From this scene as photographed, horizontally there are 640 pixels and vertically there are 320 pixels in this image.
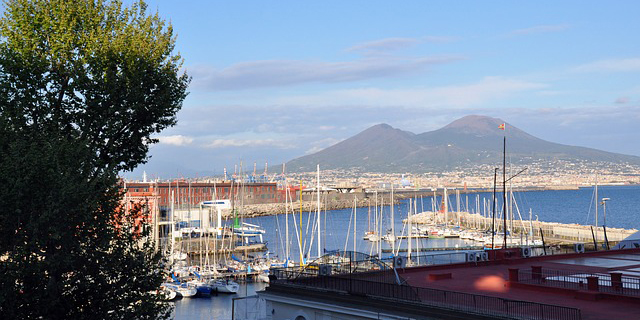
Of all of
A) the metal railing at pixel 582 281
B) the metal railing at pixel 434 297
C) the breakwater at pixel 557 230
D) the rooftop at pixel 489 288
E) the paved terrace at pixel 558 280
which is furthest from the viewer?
the breakwater at pixel 557 230

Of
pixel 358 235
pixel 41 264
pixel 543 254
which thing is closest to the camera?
pixel 41 264

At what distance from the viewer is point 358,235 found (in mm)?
126250

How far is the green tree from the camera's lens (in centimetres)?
1764

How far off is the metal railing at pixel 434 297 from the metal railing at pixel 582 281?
12.9ft

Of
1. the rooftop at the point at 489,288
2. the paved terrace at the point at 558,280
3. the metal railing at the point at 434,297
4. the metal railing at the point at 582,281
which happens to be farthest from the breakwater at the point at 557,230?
the metal railing at the point at 434,297

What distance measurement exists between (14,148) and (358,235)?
110m

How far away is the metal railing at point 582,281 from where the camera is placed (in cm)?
1991

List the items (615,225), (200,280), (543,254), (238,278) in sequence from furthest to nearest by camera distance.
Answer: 1. (615,225)
2. (238,278)
3. (200,280)
4. (543,254)

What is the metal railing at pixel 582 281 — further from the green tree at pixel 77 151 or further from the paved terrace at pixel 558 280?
the green tree at pixel 77 151

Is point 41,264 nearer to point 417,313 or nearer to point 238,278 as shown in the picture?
point 417,313

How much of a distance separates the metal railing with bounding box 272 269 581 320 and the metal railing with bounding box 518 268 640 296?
3941 millimetres

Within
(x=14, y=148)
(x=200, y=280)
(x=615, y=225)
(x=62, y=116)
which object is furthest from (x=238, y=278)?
(x=615, y=225)

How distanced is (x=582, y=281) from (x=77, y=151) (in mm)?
14929

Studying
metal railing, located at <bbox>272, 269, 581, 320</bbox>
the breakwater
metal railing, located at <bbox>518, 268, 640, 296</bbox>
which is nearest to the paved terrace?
metal railing, located at <bbox>518, 268, 640, 296</bbox>
